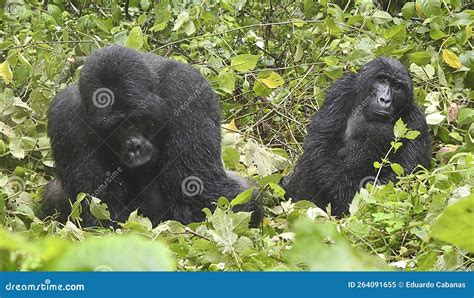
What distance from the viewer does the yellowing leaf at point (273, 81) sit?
6.14 m

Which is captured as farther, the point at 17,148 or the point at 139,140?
the point at 17,148

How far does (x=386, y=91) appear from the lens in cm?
584

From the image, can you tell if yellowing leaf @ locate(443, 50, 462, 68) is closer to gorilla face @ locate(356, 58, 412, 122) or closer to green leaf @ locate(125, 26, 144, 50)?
gorilla face @ locate(356, 58, 412, 122)

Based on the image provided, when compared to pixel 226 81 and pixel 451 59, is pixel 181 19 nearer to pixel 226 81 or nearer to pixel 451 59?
pixel 226 81

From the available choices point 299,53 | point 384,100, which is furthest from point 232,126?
point 384,100

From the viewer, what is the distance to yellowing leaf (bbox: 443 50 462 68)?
6.13m

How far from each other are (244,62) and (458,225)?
513 cm

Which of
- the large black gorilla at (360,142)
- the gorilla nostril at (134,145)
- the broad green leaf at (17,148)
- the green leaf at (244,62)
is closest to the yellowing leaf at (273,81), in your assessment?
the green leaf at (244,62)

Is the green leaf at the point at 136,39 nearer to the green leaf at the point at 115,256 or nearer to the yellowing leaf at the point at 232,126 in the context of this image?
the yellowing leaf at the point at 232,126

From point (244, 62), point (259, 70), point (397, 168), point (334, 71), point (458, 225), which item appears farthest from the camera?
point (259, 70)

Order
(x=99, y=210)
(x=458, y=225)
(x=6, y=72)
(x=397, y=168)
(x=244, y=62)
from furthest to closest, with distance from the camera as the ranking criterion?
(x=244, y=62) < (x=6, y=72) < (x=99, y=210) < (x=397, y=168) < (x=458, y=225)

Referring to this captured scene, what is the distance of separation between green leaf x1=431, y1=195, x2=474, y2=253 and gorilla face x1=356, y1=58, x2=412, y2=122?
16.3 ft

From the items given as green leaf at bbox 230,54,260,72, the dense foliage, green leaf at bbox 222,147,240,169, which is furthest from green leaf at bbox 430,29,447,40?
green leaf at bbox 222,147,240,169
